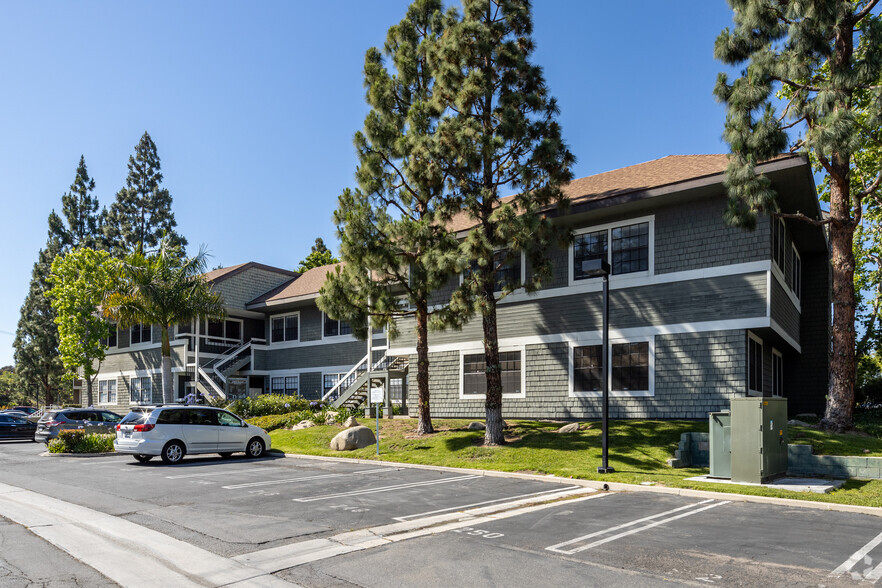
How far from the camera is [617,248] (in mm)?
20750

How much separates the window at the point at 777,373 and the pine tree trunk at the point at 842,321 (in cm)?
441

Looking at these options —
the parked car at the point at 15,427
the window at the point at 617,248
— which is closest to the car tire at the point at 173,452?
the window at the point at 617,248

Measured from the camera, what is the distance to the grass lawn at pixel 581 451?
43.5ft

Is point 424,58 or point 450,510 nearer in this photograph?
point 450,510

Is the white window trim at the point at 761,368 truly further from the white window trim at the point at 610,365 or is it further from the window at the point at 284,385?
the window at the point at 284,385

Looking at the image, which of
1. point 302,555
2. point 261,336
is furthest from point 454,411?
point 261,336

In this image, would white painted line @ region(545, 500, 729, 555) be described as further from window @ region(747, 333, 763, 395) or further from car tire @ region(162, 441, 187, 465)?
car tire @ region(162, 441, 187, 465)

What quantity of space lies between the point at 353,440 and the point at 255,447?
120 inches

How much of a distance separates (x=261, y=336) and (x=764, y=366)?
28590 mm

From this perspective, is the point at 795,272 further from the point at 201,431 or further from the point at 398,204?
the point at 201,431

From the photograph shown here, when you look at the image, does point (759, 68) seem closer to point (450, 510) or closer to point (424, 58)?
point (424, 58)

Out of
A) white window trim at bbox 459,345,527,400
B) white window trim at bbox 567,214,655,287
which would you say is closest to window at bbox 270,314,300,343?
white window trim at bbox 459,345,527,400

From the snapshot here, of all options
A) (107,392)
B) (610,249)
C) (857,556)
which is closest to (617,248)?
(610,249)

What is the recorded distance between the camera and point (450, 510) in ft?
35.4
